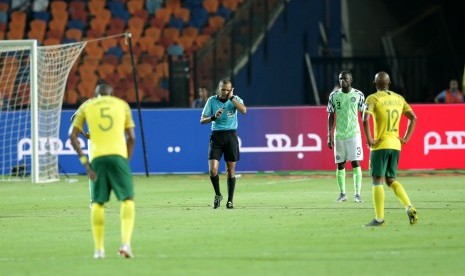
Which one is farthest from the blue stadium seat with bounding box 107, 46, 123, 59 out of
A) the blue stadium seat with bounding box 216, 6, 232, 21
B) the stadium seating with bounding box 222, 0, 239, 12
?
the stadium seating with bounding box 222, 0, 239, 12

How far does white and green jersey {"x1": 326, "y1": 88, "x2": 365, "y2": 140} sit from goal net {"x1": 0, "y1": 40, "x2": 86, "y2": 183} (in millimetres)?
7969

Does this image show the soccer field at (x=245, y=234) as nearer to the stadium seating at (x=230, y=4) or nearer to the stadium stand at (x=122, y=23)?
the stadium stand at (x=122, y=23)

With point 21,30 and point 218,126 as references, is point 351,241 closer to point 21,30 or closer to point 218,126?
point 218,126

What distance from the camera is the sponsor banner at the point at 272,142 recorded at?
93.6 ft

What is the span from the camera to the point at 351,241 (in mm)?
14141

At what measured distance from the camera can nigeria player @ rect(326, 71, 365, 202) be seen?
68.8 ft

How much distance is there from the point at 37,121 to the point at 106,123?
14167mm

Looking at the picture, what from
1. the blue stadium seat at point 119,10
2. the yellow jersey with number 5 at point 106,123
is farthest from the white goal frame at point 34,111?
the yellow jersey with number 5 at point 106,123

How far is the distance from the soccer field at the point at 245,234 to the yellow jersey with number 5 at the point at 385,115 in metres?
1.09

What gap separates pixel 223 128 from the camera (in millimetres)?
20094

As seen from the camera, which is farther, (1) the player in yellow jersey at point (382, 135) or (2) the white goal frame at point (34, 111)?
(2) the white goal frame at point (34, 111)

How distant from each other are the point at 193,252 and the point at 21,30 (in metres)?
25.6

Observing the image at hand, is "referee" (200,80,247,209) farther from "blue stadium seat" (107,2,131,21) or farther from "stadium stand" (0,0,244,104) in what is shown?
"blue stadium seat" (107,2,131,21)

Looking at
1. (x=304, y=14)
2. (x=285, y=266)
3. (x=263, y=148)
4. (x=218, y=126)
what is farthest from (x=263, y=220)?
(x=304, y=14)
